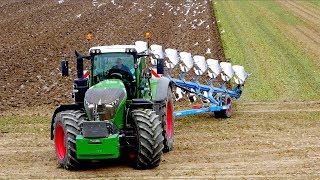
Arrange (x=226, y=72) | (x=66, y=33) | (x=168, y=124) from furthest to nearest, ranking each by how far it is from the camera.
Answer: (x=66, y=33), (x=226, y=72), (x=168, y=124)

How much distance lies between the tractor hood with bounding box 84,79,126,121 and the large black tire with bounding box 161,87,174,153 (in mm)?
1440

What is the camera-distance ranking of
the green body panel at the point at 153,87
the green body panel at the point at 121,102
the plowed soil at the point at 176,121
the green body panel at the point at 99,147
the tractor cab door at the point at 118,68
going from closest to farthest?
the green body panel at the point at 99,147, the plowed soil at the point at 176,121, the green body panel at the point at 121,102, the tractor cab door at the point at 118,68, the green body panel at the point at 153,87

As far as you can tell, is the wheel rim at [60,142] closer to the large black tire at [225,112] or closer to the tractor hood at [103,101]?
the tractor hood at [103,101]

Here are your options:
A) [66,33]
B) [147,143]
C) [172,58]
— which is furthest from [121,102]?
[66,33]

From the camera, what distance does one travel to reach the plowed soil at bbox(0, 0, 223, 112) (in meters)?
20.9

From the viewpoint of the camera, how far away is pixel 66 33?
2961cm

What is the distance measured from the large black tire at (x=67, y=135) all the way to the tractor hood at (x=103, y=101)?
28 cm

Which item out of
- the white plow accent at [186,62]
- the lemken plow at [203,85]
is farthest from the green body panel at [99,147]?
A: the white plow accent at [186,62]

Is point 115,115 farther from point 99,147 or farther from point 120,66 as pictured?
point 120,66

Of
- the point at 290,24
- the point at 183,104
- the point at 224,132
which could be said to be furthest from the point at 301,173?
the point at 290,24

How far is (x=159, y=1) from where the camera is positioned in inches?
1622

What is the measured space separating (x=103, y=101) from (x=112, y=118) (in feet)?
1.05

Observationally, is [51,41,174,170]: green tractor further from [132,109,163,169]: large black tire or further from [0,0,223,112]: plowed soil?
[0,0,223,112]: plowed soil

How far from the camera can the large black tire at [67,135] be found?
1201 cm
